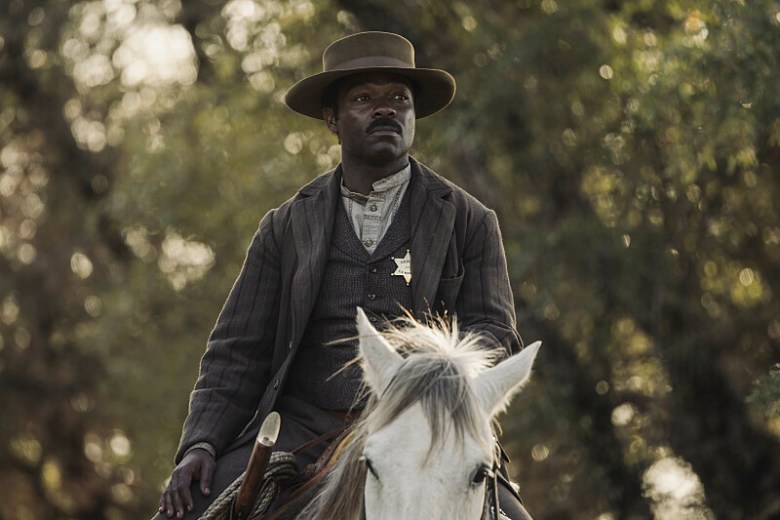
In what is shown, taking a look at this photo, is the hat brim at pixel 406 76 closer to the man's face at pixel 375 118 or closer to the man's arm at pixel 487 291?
the man's face at pixel 375 118

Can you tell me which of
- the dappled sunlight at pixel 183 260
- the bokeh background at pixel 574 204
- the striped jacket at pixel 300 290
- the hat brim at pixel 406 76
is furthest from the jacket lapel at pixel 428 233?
the dappled sunlight at pixel 183 260

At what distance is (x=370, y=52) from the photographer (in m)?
5.35

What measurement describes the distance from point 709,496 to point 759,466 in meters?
0.50

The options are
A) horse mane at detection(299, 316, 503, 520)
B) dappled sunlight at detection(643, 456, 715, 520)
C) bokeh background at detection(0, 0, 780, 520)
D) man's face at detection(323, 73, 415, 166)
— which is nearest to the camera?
horse mane at detection(299, 316, 503, 520)

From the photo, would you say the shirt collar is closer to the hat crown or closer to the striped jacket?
the striped jacket

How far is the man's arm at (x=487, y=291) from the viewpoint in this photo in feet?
16.3

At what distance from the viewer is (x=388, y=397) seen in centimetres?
400

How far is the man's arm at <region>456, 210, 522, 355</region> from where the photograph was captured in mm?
4980

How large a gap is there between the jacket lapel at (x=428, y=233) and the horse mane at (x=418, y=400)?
0.57 metres

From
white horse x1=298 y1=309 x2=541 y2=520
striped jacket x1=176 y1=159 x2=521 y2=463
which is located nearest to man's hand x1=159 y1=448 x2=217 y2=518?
striped jacket x1=176 y1=159 x2=521 y2=463

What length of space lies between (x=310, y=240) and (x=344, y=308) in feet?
1.00

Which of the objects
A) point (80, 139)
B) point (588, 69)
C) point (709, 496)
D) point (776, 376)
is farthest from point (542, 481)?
point (80, 139)

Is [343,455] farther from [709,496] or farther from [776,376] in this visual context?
[709,496]

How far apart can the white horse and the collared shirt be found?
98 centimetres
